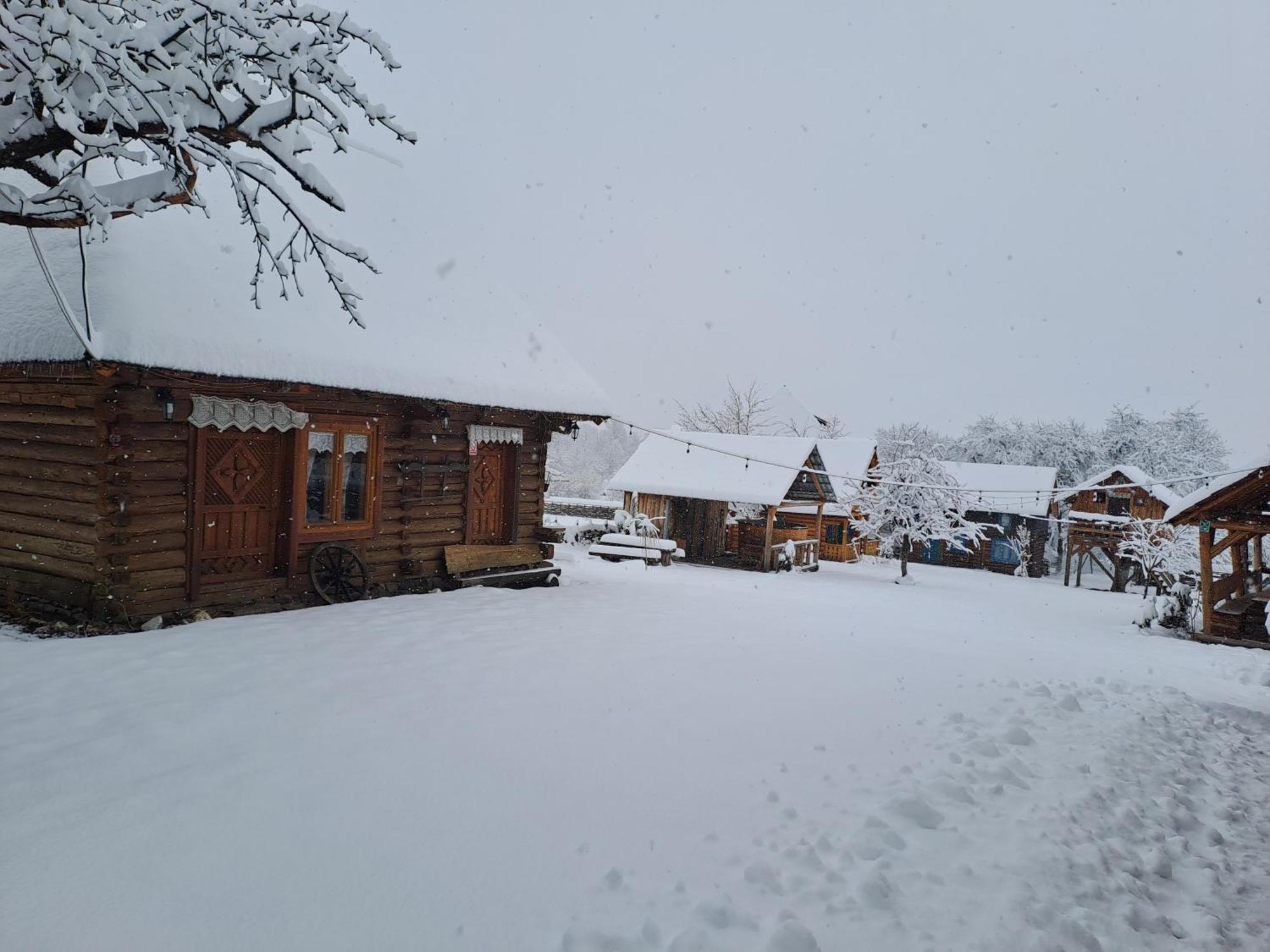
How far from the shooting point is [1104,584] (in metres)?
37.4

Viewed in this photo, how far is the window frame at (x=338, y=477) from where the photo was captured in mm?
9242

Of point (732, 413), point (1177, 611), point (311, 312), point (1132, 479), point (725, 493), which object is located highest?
point (732, 413)

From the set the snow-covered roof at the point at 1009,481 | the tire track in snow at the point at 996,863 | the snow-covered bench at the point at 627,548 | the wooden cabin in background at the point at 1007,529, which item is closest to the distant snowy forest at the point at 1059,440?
the snow-covered roof at the point at 1009,481

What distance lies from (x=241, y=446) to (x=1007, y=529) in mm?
37665

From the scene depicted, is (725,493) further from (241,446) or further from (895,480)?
(241,446)

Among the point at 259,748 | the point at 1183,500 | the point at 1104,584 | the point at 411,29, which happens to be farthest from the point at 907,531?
the point at 411,29

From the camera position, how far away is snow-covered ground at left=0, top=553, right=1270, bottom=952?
308cm

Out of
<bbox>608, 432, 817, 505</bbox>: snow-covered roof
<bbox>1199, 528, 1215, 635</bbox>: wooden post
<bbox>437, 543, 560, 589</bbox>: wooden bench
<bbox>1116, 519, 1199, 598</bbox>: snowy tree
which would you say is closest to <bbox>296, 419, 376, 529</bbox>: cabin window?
<bbox>437, 543, 560, 589</bbox>: wooden bench

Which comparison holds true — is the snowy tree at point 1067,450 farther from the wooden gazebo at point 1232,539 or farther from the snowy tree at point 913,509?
the wooden gazebo at point 1232,539

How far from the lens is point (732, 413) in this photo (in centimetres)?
4959

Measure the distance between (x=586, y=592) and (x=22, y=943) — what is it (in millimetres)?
9138

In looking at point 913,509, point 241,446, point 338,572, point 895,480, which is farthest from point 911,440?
point 241,446

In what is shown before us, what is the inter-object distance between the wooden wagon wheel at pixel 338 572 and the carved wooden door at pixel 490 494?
2146mm

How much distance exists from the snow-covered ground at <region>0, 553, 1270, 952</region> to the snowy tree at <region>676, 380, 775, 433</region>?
1601 inches
